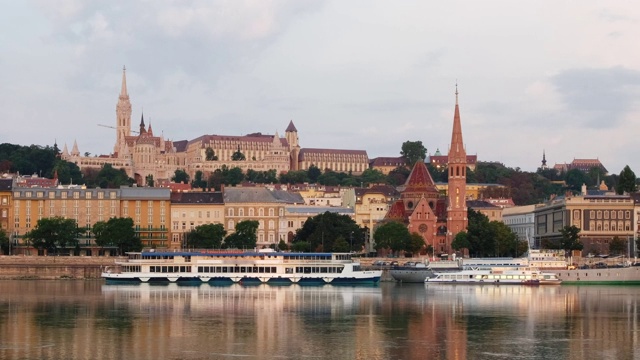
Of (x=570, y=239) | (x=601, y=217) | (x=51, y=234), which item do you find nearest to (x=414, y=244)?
(x=570, y=239)

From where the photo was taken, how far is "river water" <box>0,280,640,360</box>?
1713 inches

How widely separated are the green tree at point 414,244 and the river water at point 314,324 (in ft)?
123

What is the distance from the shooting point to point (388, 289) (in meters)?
84.4

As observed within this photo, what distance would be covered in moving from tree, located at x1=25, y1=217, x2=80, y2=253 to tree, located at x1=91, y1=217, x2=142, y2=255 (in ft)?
7.81

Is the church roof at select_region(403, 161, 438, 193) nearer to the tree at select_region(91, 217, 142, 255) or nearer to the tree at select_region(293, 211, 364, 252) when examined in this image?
the tree at select_region(293, 211, 364, 252)

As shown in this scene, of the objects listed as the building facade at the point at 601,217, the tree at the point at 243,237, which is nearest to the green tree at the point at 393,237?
the tree at the point at 243,237

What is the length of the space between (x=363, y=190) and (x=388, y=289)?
64.4m

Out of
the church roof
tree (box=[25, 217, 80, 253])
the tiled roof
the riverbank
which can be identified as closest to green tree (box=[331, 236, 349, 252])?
the tiled roof

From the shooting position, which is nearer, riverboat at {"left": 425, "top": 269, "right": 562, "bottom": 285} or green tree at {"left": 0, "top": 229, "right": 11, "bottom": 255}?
Answer: riverboat at {"left": 425, "top": 269, "right": 562, "bottom": 285}

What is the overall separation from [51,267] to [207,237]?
16.8 m

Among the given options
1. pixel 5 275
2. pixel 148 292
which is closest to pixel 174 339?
pixel 148 292

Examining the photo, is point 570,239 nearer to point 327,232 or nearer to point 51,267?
point 327,232

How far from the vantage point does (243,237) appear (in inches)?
4579

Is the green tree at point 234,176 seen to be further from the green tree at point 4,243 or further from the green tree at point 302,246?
the green tree at point 4,243
